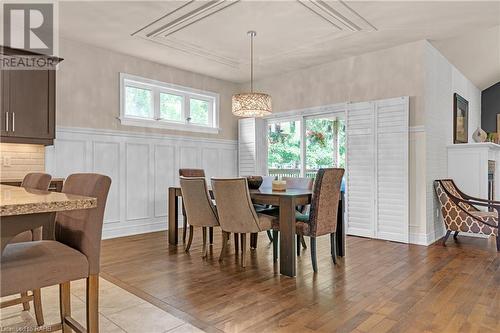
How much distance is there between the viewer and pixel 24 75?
3893 mm

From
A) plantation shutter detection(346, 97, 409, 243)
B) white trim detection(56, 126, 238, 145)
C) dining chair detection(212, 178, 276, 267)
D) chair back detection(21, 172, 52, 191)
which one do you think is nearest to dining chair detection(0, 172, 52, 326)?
chair back detection(21, 172, 52, 191)

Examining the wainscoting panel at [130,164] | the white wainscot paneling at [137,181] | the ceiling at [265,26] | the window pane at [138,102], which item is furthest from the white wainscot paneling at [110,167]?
the ceiling at [265,26]

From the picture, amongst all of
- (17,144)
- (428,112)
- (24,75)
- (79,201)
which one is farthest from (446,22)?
(17,144)

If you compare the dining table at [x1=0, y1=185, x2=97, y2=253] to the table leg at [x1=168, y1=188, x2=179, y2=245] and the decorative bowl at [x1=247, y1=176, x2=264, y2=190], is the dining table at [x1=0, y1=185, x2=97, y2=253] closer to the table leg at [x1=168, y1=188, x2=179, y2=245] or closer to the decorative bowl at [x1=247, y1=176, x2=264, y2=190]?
the decorative bowl at [x1=247, y1=176, x2=264, y2=190]

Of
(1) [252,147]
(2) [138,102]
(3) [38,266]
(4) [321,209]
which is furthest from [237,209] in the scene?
(1) [252,147]

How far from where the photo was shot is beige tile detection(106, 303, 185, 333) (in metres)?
2.13

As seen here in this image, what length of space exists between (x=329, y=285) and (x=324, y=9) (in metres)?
2.82

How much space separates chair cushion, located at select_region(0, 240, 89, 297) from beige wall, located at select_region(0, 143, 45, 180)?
9.88ft

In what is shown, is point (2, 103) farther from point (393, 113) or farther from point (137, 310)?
point (393, 113)

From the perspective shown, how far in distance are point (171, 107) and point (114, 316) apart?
4.04 meters

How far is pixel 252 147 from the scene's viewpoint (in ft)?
21.4

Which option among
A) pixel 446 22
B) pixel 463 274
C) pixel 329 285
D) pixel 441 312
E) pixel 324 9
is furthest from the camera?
pixel 446 22

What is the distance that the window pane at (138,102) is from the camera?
5227 millimetres

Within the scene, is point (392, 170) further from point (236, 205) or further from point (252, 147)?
point (252, 147)
